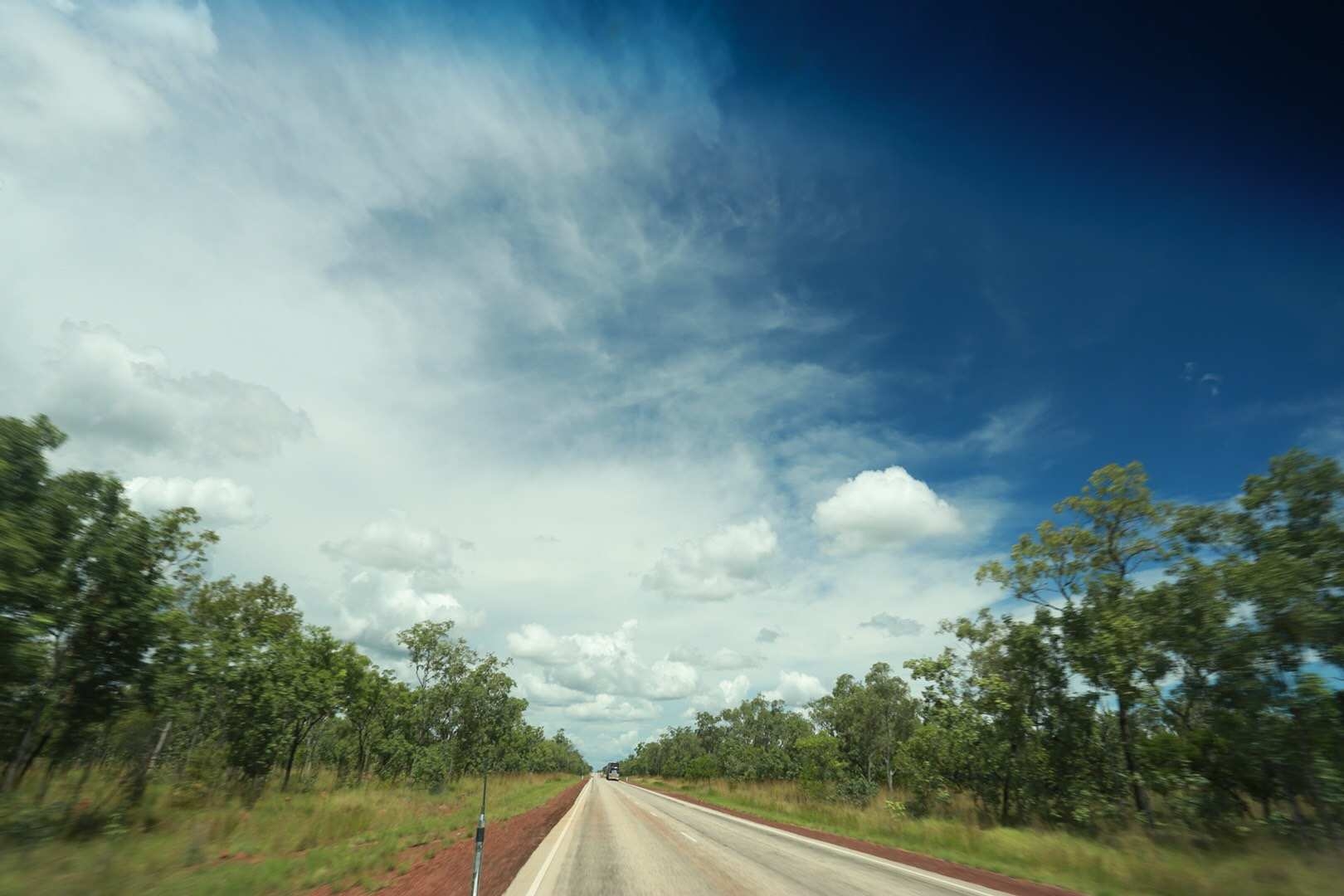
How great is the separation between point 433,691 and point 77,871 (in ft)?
112

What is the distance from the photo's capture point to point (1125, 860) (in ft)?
45.1

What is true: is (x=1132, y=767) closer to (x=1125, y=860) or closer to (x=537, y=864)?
(x=1125, y=860)

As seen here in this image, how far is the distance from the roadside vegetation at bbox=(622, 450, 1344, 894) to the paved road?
3871mm

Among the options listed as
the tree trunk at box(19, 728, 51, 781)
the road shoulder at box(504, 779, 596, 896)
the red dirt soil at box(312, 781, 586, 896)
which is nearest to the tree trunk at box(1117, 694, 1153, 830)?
the road shoulder at box(504, 779, 596, 896)

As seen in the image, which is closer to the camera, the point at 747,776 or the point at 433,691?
the point at 433,691

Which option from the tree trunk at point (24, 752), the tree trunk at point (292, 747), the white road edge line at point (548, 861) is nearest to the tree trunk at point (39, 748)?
the tree trunk at point (24, 752)

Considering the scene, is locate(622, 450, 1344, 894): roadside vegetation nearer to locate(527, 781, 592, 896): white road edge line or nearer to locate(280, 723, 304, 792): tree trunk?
locate(527, 781, 592, 896): white road edge line

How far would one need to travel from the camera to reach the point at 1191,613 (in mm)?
17328

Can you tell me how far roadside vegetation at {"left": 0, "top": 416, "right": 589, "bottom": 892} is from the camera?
12.0 m

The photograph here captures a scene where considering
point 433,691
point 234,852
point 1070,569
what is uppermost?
point 1070,569

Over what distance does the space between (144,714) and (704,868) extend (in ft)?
57.4

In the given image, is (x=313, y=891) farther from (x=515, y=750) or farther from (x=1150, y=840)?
(x=515, y=750)

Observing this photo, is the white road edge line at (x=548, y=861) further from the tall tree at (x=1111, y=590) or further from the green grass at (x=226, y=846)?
the tall tree at (x=1111, y=590)

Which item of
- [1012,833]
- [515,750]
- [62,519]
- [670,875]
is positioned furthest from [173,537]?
[515,750]
